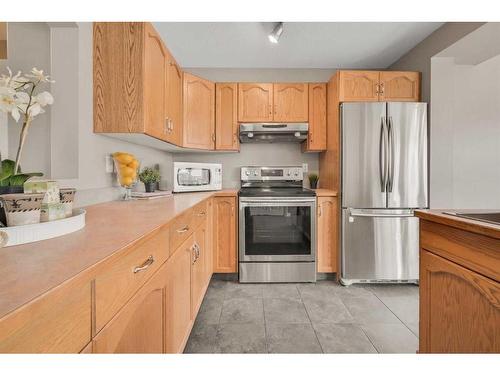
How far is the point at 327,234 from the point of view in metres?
2.59

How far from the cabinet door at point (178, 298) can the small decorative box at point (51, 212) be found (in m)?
0.45

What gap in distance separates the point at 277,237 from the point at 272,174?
0.87m

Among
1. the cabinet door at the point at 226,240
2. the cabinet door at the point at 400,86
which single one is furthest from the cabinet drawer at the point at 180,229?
the cabinet door at the point at 400,86

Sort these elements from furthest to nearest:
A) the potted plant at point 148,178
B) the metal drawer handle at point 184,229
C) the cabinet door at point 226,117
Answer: the cabinet door at point 226,117, the potted plant at point 148,178, the metal drawer handle at point 184,229

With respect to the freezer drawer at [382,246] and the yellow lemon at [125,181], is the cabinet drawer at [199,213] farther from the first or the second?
the freezer drawer at [382,246]

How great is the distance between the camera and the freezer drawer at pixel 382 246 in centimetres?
242

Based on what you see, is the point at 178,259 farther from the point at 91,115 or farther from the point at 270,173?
the point at 270,173

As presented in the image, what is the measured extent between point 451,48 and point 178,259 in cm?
275

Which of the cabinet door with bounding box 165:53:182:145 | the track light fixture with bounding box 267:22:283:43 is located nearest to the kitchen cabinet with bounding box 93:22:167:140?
the cabinet door with bounding box 165:53:182:145

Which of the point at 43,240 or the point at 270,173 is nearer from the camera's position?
the point at 43,240

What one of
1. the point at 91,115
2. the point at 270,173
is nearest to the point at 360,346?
the point at 270,173

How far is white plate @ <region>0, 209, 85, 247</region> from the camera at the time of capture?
2.24 feet
